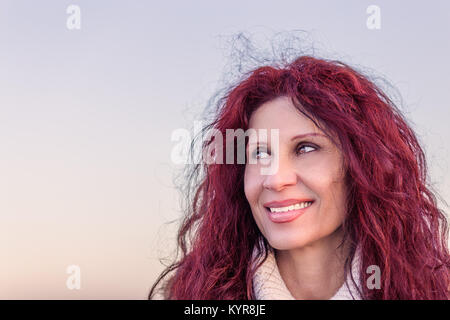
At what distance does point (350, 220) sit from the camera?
2.42 metres

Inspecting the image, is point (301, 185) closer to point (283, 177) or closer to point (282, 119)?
point (283, 177)

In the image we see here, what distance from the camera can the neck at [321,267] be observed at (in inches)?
95.5

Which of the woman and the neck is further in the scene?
the neck

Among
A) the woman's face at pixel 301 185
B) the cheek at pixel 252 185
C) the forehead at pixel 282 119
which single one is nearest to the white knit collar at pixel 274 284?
the woman's face at pixel 301 185

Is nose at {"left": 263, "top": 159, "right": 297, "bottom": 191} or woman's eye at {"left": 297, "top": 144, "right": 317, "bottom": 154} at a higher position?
woman's eye at {"left": 297, "top": 144, "right": 317, "bottom": 154}

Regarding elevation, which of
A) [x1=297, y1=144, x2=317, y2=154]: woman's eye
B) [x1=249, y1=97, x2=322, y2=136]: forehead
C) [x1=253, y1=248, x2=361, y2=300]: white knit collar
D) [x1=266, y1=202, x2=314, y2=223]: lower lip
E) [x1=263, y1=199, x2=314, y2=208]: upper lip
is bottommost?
[x1=253, y1=248, x2=361, y2=300]: white knit collar

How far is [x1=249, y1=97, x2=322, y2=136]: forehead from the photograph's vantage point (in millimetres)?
2346

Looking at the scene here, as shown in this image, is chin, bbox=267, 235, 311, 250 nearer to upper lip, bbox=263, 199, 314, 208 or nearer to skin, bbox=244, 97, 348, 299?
skin, bbox=244, 97, 348, 299

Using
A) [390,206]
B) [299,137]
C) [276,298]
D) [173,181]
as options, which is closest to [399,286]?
[390,206]

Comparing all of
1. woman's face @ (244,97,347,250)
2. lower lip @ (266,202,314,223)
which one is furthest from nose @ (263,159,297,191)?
lower lip @ (266,202,314,223)

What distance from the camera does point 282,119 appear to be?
94.3 inches

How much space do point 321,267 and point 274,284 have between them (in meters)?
0.21

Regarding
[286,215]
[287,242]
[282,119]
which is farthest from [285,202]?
[282,119]

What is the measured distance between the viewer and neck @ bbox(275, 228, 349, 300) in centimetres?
243
